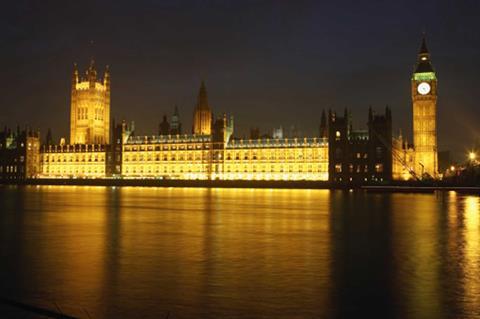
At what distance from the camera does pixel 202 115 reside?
431 ft

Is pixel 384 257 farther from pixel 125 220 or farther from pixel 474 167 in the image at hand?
pixel 474 167

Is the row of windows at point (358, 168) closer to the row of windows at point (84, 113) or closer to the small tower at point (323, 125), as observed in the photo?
the small tower at point (323, 125)

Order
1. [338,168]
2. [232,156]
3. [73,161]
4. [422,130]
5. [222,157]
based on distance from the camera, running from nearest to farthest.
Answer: [422,130], [338,168], [232,156], [222,157], [73,161]

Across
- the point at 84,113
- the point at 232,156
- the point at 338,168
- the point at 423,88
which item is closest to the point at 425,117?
the point at 423,88

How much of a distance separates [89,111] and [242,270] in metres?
130

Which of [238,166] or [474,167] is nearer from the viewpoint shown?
[474,167]

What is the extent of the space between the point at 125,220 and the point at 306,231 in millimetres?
9372

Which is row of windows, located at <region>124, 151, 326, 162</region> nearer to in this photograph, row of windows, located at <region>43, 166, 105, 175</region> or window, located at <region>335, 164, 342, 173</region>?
window, located at <region>335, 164, 342, 173</region>

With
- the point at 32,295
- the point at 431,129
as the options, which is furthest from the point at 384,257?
the point at 431,129

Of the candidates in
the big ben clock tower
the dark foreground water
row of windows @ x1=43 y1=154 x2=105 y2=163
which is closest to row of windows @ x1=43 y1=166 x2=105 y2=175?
row of windows @ x1=43 y1=154 x2=105 y2=163

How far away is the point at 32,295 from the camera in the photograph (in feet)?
34.8

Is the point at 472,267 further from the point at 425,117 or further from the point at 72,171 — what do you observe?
the point at 72,171

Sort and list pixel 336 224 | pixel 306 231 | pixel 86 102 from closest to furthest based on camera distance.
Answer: pixel 306 231 < pixel 336 224 < pixel 86 102

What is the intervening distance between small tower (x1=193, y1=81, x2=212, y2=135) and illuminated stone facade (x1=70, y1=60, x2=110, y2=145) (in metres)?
24.3
